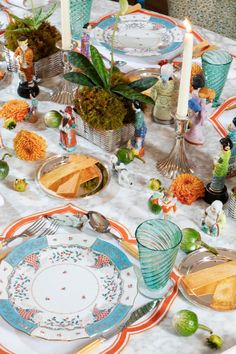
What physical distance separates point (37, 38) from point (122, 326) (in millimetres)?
981

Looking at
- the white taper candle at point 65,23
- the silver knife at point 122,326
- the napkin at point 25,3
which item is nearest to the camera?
the silver knife at point 122,326

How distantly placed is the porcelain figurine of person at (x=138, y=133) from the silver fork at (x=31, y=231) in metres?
0.33

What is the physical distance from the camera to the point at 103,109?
154 cm

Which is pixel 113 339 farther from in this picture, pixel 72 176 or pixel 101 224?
pixel 72 176

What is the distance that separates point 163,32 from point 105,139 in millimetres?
633

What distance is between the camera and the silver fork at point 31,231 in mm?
1316

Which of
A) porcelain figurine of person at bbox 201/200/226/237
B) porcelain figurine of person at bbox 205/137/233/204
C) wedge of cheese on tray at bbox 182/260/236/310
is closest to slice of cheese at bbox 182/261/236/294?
wedge of cheese on tray at bbox 182/260/236/310

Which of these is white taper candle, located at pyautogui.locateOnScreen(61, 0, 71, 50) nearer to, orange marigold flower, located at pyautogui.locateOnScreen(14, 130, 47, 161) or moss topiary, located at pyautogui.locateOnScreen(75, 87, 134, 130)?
moss topiary, located at pyautogui.locateOnScreen(75, 87, 134, 130)

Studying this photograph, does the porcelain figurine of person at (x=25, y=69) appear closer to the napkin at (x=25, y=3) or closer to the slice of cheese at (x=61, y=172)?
the slice of cheese at (x=61, y=172)

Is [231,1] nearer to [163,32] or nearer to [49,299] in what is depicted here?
[163,32]

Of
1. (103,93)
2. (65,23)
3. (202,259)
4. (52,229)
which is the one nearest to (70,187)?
(52,229)

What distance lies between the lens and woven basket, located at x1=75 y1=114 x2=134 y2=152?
1583 mm

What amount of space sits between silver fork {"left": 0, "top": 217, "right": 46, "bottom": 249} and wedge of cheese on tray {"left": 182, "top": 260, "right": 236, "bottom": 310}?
0.34 m

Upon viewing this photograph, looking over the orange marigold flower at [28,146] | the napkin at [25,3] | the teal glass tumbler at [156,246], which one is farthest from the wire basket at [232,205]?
the napkin at [25,3]
